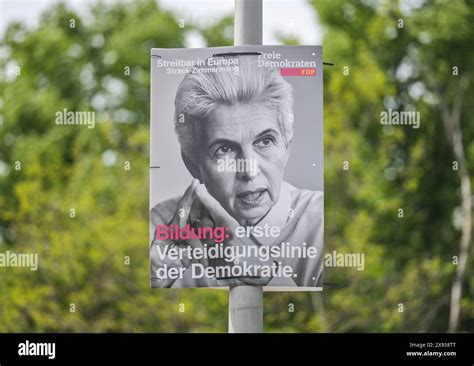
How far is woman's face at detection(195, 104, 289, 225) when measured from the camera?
6.93 m

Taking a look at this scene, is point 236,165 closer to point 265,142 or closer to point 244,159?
point 244,159

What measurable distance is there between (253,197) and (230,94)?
0.70 meters

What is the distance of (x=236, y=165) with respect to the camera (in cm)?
697

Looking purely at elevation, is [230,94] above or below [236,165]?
above

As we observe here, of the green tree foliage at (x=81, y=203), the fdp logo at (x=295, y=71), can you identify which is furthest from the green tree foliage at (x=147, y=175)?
the fdp logo at (x=295, y=71)

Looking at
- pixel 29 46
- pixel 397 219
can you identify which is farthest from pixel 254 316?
pixel 29 46

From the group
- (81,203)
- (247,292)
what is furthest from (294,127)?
(81,203)

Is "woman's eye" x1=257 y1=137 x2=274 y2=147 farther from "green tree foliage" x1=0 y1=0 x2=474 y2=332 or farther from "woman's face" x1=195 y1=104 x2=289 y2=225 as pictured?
"green tree foliage" x1=0 y1=0 x2=474 y2=332

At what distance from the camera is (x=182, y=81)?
699 centimetres

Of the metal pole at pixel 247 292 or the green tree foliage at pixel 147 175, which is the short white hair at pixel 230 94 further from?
the green tree foliage at pixel 147 175

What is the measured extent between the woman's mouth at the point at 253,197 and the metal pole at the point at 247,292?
551 millimetres

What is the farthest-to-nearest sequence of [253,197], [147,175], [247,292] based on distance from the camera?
[147,175] → [253,197] → [247,292]

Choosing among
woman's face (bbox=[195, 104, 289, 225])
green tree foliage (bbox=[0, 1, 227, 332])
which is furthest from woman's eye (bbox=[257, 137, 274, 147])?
green tree foliage (bbox=[0, 1, 227, 332])
